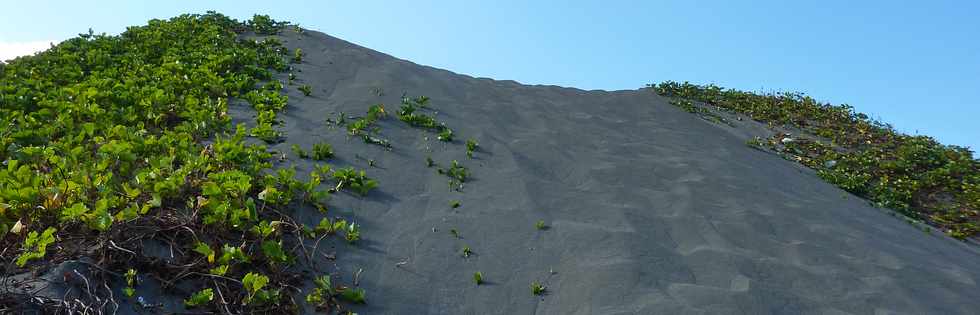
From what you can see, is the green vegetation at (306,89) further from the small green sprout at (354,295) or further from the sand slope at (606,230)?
the small green sprout at (354,295)

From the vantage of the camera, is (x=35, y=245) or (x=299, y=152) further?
(x=299, y=152)

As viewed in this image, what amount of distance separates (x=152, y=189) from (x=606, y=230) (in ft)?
11.3

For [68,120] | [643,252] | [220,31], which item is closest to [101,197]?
[68,120]

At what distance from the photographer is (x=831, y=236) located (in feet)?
20.1

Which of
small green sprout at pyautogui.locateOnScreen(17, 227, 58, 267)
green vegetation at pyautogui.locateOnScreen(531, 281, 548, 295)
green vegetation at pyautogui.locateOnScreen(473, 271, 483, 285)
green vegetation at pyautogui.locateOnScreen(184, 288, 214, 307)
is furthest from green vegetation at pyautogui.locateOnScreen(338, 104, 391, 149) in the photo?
small green sprout at pyautogui.locateOnScreen(17, 227, 58, 267)

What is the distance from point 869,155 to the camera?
459 inches

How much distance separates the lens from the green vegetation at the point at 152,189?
12.6ft

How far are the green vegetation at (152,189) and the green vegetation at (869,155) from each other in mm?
7826

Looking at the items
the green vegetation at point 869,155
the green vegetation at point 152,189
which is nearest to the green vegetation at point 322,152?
the green vegetation at point 152,189

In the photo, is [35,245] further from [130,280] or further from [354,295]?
[354,295]

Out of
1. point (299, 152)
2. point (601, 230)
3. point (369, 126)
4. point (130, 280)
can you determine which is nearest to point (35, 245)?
point (130, 280)

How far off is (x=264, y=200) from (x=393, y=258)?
3.36 feet

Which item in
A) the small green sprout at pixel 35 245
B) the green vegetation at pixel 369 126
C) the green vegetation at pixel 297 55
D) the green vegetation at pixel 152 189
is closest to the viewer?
the small green sprout at pixel 35 245

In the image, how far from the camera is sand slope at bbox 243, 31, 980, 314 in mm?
4461
